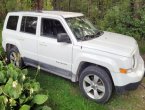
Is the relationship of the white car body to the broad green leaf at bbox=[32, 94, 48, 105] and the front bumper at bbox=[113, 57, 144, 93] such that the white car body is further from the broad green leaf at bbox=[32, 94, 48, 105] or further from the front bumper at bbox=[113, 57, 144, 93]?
the broad green leaf at bbox=[32, 94, 48, 105]

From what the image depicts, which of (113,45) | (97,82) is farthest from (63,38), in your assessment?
(97,82)

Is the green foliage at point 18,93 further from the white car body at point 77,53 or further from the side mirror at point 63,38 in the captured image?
the side mirror at point 63,38

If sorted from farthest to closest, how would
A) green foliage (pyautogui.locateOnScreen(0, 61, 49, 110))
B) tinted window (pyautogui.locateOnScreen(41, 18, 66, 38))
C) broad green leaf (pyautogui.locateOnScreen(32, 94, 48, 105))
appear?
1. tinted window (pyautogui.locateOnScreen(41, 18, 66, 38))
2. broad green leaf (pyautogui.locateOnScreen(32, 94, 48, 105))
3. green foliage (pyautogui.locateOnScreen(0, 61, 49, 110))

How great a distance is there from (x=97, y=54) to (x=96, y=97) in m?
1.01

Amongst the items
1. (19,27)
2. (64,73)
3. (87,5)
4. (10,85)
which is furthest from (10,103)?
(87,5)

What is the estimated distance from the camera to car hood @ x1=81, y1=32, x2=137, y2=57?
505cm

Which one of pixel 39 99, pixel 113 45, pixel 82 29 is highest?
pixel 82 29

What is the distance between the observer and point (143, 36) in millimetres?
9742

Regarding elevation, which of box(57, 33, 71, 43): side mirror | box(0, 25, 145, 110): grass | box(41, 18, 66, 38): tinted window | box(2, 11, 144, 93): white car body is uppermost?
box(41, 18, 66, 38): tinted window

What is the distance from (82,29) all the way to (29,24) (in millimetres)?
1617

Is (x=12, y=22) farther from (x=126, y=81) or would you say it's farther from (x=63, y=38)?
(x=126, y=81)

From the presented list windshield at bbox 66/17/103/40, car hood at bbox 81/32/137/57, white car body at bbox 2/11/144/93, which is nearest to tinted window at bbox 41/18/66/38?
white car body at bbox 2/11/144/93

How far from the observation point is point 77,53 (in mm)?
5531

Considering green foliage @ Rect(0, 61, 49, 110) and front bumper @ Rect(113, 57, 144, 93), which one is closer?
green foliage @ Rect(0, 61, 49, 110)
